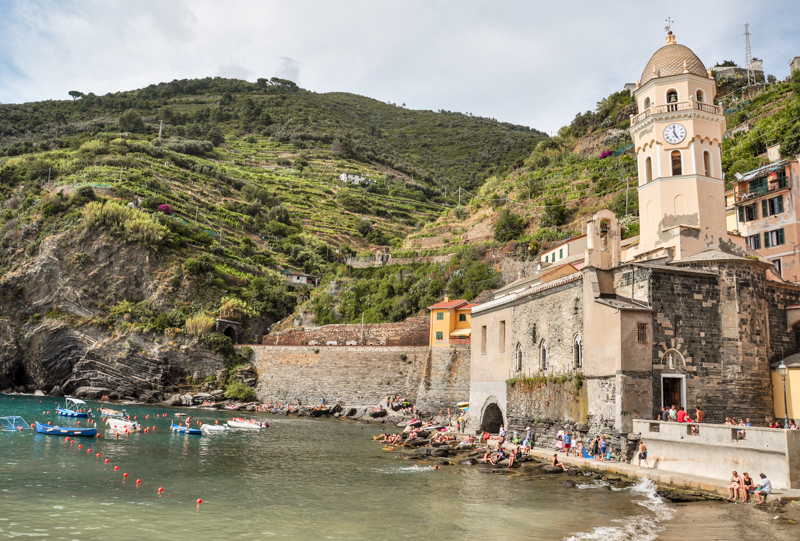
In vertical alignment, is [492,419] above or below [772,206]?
below

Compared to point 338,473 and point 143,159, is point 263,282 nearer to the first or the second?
point 143,159

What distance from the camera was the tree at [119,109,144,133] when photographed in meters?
109

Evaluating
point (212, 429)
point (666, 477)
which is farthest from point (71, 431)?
point (666, 477)

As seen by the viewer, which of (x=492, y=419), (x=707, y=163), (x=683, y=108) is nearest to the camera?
(x=683, y=108)

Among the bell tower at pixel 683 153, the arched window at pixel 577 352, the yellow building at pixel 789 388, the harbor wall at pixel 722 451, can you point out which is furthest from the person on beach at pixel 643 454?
the bell tower at pixel 683 153

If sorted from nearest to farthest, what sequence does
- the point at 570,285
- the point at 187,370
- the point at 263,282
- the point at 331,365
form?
the point at 570,285 → the point at 331,365 → the point at 187,370 → the point at 263,282

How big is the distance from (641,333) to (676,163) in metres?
9.94

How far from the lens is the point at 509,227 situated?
52094 millimetres

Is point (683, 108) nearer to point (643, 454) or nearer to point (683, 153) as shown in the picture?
point (683, 153)

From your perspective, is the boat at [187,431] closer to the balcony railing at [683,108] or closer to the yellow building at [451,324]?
the yellow building at [451,324]

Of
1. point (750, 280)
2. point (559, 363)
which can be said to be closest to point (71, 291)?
point (559, 363)

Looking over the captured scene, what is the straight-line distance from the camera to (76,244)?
192ft

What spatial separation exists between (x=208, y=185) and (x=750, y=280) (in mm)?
80267

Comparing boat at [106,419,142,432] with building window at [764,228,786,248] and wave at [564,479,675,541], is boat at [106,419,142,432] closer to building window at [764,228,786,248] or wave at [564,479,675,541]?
wave at [564,479,675,541]
